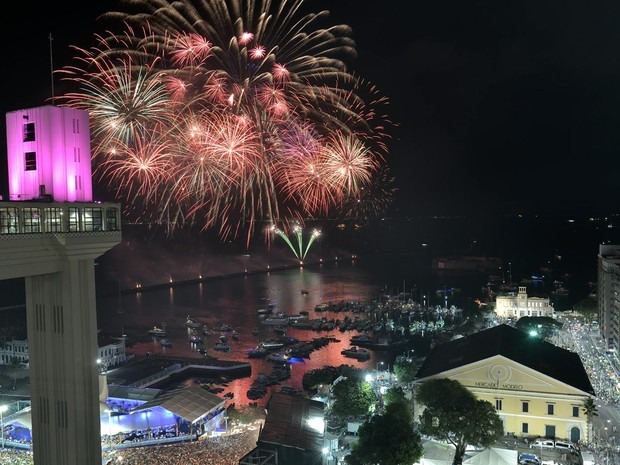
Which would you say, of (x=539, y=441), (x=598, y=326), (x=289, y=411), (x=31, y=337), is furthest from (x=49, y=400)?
(x=598, y=326)

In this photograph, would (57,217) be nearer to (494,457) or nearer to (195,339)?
(494,457)

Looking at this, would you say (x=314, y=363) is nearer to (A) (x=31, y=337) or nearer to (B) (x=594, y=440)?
(B) (x=594, y=440)

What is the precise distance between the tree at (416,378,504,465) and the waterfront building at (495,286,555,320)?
23274mm

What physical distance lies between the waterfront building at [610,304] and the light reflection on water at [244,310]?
10.5 m

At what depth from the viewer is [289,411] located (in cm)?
1179

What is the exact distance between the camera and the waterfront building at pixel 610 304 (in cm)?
2185

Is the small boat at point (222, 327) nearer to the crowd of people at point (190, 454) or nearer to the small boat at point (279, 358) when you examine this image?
the small boat at point (279, 358)

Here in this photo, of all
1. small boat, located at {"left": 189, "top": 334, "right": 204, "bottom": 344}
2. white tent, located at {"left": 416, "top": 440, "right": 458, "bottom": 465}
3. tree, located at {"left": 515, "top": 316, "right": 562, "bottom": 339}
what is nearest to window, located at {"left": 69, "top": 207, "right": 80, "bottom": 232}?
white tent, located at {"left": 416, "top": 440, "right": 458, "bottom": 465}

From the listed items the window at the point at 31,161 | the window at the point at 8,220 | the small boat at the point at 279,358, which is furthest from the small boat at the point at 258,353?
the window at the point at 8,220

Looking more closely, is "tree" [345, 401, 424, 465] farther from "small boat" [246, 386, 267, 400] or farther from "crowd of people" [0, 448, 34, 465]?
"small boat" [246, 386, 267, 400]

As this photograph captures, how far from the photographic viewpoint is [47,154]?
21.7ft

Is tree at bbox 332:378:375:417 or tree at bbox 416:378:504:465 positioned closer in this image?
tree at bbox 416:378:504:465

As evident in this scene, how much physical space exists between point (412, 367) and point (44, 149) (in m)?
14.6

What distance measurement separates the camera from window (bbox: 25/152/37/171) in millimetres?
6714
